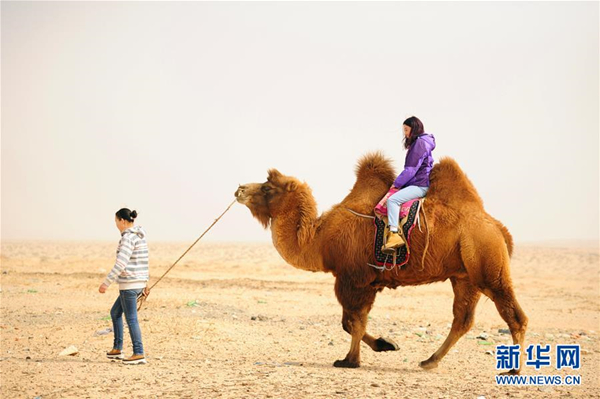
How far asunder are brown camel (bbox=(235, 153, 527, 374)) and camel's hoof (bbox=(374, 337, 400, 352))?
13mm

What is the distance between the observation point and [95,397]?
22.5ft

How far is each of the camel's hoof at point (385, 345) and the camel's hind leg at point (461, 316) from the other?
0.42 m

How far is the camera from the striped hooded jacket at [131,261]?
8.19 m

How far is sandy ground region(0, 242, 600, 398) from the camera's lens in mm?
7262

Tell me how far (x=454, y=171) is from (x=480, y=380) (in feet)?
8.77

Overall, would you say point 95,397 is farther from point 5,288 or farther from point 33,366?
point 5,288

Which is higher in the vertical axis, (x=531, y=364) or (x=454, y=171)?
(x=454, y=171)

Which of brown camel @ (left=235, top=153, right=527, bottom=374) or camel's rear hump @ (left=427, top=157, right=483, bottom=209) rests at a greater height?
camel's rear hump @ (left=427, top=157, right=483, bottom=209)

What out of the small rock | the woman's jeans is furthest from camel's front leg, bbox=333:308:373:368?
the small rock

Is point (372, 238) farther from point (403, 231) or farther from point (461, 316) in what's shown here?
point (461, 316)

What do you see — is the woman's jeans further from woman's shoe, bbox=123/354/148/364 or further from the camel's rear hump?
woman's shoe, bbox=123/354/148/364

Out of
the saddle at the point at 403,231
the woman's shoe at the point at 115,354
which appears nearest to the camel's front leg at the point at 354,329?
the saddle at the point at 403,231

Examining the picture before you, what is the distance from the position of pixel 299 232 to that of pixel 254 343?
2.79 metres

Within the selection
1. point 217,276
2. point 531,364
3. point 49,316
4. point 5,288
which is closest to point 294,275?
point 217,276
